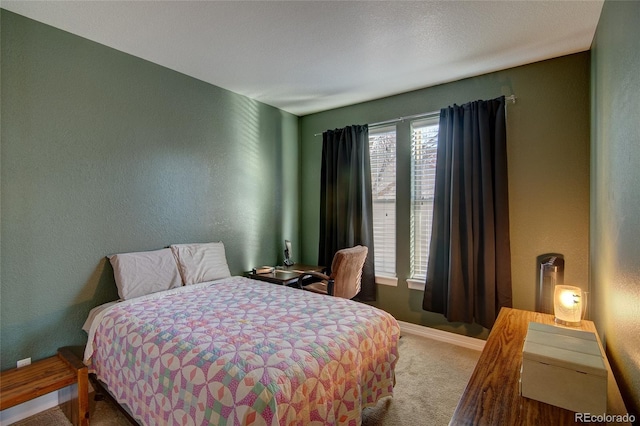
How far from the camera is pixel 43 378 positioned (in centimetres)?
190

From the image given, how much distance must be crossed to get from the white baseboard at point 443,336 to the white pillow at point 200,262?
82.0 inches

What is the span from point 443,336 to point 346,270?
1.30 metres

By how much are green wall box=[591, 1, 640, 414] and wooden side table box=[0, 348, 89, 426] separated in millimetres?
2760

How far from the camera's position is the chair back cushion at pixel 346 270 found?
114 inches

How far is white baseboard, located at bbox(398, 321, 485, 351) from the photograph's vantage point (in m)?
3.02

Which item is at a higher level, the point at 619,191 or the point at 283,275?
the point at 619,191

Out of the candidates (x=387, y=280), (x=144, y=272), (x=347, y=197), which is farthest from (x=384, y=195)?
(x=144, y=272)

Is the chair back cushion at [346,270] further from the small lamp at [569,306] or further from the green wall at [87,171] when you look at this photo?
the small lamp at [569,306]

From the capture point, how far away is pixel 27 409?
2.07 m

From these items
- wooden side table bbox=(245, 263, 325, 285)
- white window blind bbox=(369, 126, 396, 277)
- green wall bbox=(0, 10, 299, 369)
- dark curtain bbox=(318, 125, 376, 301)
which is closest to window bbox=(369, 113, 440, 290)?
white window blind bbox=(369, 126, 396, 277)

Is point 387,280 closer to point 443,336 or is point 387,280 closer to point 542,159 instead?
point 443,336

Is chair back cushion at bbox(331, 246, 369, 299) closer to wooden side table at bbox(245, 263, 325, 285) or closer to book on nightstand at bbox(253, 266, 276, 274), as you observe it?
wooden side table at bbox(245, 263, 325, 285)

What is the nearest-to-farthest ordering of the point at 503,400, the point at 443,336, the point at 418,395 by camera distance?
1. the point at 503,400
2. the point at 418,395
3. the point at 443,336

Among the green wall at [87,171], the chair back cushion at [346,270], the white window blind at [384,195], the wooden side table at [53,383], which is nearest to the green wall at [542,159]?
the white window blind at [384,195]
